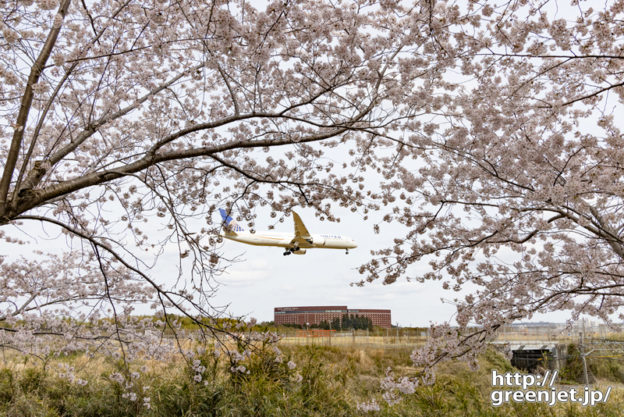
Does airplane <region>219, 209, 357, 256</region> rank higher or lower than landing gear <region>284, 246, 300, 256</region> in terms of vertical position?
higher

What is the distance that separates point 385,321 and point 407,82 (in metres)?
57.7

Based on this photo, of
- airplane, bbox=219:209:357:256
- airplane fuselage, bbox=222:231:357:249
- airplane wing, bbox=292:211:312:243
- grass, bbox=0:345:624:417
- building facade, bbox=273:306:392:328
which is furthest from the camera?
building facade, bbox=273:306:392:328

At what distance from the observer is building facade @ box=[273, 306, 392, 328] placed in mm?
46150

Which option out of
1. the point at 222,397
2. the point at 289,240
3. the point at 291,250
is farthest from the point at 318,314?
the point at 222,397

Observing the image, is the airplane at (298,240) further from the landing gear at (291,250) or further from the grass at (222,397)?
the grass at (222,397)

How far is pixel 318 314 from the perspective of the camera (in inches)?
1901

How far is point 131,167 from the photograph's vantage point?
4.05m

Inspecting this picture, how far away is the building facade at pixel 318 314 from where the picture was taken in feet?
151

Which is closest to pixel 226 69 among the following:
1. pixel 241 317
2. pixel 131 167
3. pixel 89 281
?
pixel 131 167

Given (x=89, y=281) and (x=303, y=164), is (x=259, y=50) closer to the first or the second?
(x=303, y=164)

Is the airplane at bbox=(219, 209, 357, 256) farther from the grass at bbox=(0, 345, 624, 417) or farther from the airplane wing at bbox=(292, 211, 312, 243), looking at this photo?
the grass at bbox=(0, 345, 624, 417)

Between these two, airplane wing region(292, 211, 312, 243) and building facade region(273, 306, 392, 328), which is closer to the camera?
airplane wing region(292, 211, 312, 243)

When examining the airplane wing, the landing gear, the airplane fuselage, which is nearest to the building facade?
the airplane fuselage

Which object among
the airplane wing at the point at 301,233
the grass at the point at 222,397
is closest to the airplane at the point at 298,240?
the airplane wing at the point at 301,233
